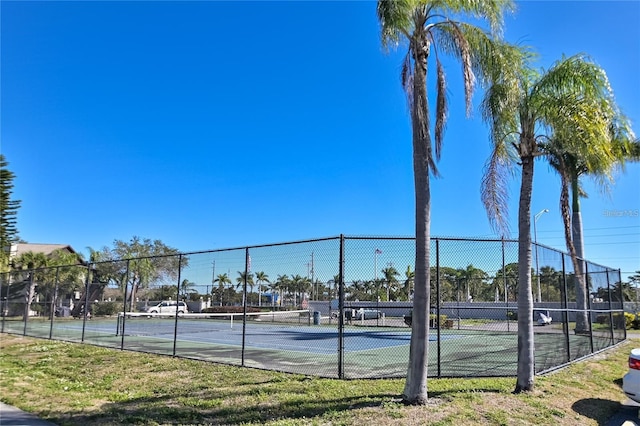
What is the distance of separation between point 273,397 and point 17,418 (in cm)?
402

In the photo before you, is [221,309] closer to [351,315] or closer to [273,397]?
[351,315]

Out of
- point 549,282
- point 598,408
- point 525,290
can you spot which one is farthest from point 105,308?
point 598,408

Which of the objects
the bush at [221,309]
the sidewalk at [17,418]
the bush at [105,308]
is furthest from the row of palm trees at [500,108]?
the bush at [105,308]

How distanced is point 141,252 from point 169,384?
5742cm

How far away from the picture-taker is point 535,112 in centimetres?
876

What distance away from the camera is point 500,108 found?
8828 millimetres

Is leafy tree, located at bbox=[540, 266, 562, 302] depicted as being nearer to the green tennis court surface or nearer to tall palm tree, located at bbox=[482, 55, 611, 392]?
the green tennis court surface

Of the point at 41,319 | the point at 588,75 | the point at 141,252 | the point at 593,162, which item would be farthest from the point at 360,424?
the point at 141,252

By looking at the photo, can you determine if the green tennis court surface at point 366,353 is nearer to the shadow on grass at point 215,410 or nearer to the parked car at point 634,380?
the shadow on grass at point 215,410

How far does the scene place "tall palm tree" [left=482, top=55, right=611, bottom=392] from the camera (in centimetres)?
815

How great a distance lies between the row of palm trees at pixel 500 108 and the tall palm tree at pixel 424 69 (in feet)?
0.05

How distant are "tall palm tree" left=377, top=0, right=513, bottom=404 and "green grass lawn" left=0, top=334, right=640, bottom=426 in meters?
0.77

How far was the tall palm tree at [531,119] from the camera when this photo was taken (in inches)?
321

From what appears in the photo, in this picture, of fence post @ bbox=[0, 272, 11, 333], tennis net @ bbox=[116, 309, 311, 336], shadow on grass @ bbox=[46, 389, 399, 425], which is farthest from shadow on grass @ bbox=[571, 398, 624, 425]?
fence post @ bbox=[0, 272, 11, 333]
